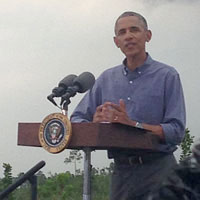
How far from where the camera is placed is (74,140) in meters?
2.25

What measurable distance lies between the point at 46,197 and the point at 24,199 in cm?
25

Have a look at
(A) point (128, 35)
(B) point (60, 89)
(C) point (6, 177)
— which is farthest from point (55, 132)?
(C) point (6, 177)

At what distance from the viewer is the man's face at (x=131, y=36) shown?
2.57 meters

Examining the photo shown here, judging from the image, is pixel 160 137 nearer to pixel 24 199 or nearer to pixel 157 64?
pixel 157 64

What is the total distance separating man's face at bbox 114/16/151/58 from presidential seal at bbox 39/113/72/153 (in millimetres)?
467

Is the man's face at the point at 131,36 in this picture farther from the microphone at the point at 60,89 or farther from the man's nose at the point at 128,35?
the microphone at the point at 60,89

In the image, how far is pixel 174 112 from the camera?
2.45m

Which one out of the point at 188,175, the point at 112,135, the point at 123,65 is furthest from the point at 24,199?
the point at 188,175

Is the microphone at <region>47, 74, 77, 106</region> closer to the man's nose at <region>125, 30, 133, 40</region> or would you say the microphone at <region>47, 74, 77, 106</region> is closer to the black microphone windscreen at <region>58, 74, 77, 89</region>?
the black microphone windscreen at <region>58, 74, 77, 89</region>

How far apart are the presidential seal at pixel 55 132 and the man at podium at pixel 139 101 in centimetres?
19

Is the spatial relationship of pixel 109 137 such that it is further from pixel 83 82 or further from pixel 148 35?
pixel 148 35

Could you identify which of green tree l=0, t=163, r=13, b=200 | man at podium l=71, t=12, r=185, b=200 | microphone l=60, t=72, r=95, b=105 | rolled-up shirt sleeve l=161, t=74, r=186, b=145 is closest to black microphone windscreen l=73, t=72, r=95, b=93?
microphone l=60, t=72, r=95, b=105

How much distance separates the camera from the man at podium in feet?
8.12

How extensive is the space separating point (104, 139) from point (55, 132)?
0.31 m
